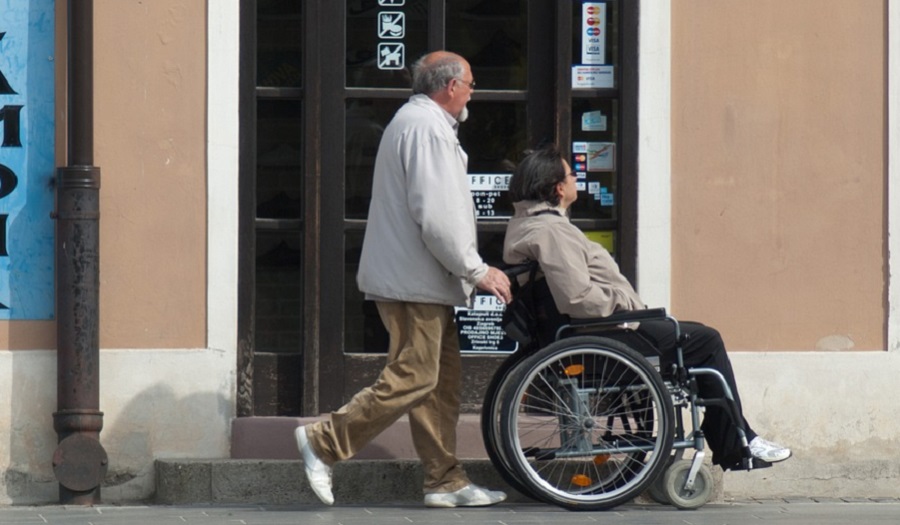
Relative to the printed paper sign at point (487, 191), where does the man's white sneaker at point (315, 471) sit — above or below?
below

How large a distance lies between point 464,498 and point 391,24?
2271mm

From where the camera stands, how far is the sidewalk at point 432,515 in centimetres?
641

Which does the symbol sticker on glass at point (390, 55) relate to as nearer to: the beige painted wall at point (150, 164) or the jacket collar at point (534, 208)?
the beige painted wall at point (150, 164)

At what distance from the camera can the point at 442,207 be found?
643cm

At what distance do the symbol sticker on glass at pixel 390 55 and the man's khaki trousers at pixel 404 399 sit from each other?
1.45m

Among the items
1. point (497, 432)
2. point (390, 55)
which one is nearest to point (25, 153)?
point (390, 55)

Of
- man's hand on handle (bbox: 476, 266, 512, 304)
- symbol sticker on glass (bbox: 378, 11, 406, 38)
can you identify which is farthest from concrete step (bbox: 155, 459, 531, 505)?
symbol sticker on glass (bbox: 378, 11, 406, 38)

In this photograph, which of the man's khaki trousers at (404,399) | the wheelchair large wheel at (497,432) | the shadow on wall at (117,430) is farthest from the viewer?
the shadow on wall at (117,430)

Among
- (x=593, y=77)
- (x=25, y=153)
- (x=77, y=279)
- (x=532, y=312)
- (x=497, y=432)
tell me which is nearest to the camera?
(x=497, y=432)

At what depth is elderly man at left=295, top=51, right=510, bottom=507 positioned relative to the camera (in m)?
6.44

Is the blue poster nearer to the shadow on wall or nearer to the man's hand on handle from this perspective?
the shadow on wall

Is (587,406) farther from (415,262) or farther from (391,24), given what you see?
(391,24)

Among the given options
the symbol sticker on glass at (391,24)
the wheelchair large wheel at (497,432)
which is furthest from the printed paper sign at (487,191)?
the wheelchair large wheel at (497,432)

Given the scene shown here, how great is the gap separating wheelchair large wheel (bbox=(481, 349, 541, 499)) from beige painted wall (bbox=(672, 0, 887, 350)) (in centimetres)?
124
